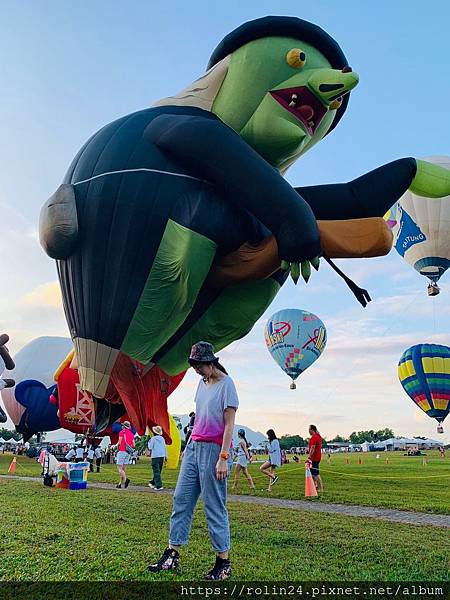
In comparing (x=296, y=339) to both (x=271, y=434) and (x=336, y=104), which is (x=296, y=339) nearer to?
(x=271, y=434)

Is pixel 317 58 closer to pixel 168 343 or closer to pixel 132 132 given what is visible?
pixel 132 132

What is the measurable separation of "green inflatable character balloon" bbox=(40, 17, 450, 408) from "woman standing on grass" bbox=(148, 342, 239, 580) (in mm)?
1598

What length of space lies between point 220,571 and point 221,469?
0.57m

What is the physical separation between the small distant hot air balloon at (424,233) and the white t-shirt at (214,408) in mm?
15146

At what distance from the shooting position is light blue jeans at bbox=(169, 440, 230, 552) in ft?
11.5

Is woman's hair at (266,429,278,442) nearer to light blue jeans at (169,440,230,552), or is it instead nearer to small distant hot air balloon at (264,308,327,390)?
light blue jeans at (169,440,230,552)

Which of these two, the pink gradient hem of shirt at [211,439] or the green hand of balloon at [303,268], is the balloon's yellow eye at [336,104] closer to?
the green hand of balloon at [303,268]

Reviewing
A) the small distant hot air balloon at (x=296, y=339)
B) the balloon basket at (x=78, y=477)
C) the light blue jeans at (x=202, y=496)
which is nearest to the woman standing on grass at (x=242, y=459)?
the balloon basket at (x=78, y=477)

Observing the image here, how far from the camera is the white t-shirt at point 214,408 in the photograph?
3678mm

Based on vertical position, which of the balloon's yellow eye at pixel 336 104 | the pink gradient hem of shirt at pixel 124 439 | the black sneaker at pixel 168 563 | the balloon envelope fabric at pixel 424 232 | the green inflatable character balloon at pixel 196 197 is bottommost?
the black sneaker at pixel 168 563

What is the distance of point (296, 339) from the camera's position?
26438 millimetres

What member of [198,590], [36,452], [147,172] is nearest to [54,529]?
[198,590]

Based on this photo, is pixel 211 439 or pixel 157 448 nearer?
pixel 211 439

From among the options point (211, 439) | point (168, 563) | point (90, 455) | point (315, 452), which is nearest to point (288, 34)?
point (211, 439)
